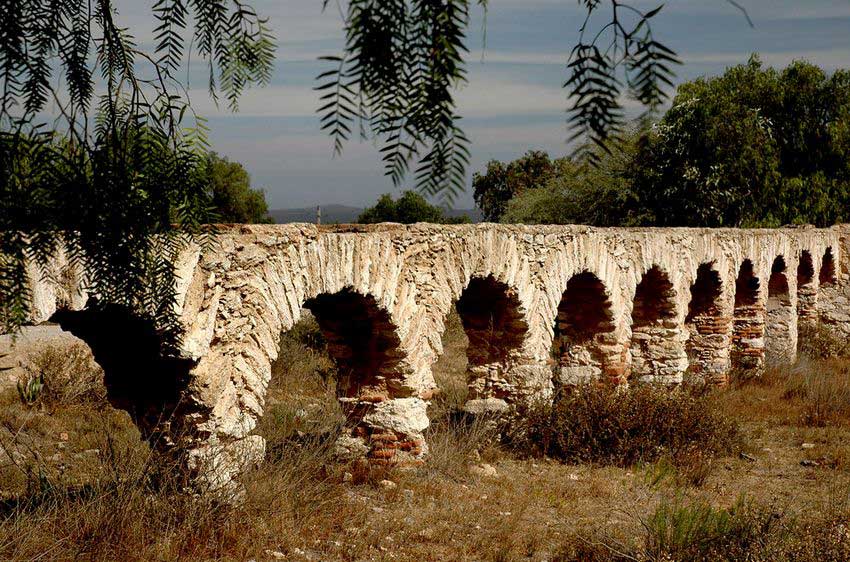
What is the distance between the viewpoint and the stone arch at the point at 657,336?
38.8 ft

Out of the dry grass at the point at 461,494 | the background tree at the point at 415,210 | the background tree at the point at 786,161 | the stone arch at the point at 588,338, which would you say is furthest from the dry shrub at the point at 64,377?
the background tree at the point at 786,161

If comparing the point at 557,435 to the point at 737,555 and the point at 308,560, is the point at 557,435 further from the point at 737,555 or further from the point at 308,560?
the point at 308,560

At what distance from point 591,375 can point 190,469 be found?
5895 mm

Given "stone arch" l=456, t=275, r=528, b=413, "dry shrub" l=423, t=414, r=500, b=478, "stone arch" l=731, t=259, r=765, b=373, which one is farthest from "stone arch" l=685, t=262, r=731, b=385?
"dry shrub" l=423, t=414, r=500, b=478

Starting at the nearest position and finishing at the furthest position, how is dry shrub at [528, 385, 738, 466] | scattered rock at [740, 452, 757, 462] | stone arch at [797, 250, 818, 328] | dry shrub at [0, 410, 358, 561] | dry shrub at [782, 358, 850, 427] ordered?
dry shrub at [0, 410, 358, 561]
dry shrub at [528, 385, 738, 466]
scattered rock at [740, 452, 757, 462]
dry shrub at [782, 358, 850, 427]
stone arch at [797, 250, 818, 328]

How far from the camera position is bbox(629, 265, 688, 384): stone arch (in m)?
11.8

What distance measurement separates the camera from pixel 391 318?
7.17 m

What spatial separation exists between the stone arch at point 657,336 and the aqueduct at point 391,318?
0.02 metres

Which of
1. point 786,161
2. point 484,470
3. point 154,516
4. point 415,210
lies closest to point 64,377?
point 484,470

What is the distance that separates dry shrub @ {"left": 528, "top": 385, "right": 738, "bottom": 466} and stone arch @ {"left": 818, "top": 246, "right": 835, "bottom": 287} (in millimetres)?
12659

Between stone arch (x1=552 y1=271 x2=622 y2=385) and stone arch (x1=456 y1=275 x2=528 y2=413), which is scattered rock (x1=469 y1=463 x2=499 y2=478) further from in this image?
stone arch (x1=552 y1=271 x2=622 y2=385)

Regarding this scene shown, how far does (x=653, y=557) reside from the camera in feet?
17.8

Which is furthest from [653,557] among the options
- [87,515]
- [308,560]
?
[87,515]

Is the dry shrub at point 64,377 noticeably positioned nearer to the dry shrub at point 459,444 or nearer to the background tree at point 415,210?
the dry shrub at point 459,444
